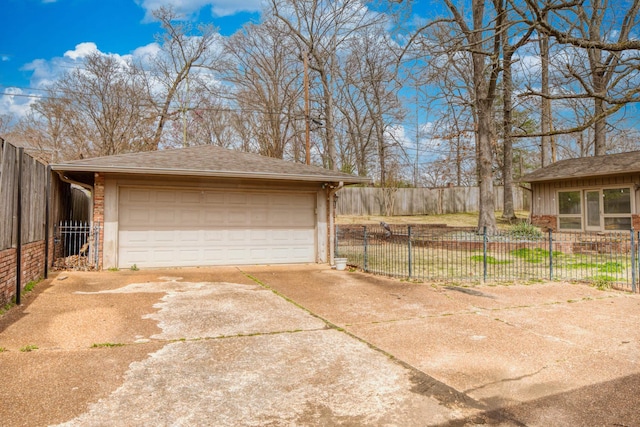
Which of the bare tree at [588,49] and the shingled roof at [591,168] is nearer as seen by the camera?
the bare tree at [588,49]

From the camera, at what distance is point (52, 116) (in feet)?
73.5

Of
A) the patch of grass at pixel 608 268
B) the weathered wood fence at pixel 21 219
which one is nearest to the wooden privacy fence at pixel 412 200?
the patch of grass at pixel 608 268

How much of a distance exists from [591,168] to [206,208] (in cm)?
1430

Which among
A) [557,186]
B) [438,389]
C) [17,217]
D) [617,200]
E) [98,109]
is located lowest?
[438,389]

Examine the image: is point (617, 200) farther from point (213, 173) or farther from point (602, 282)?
point (213, 173)

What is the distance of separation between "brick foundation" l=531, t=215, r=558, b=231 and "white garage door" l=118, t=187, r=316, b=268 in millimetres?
11268

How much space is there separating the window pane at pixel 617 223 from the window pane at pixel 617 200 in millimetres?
292

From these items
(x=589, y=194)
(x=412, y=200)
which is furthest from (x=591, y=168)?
(x=412, y=200)

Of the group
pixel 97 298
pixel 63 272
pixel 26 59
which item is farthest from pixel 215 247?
pixel 26 59

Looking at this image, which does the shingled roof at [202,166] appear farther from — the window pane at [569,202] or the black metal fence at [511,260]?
the window pane at [569,202]

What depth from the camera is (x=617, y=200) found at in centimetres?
1469

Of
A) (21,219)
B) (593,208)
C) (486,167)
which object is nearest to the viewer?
(21,219)

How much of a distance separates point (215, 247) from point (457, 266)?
20.9ft

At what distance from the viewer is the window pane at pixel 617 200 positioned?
14.3 meters
